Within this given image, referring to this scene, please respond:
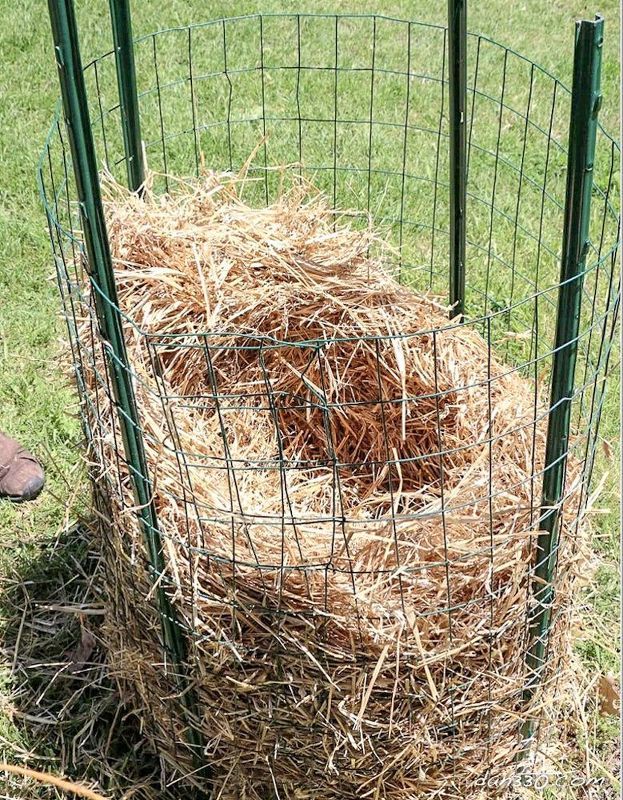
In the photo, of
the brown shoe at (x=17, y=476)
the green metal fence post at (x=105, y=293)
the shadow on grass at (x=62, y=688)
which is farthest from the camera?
the brown shoe at (x=17, y=476)

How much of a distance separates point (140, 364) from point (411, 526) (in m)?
0.60

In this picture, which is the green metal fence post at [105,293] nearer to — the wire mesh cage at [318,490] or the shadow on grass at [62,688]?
the wire mesh cage at [318,490]

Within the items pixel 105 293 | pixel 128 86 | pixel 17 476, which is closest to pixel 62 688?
Answer: pixel 17 476

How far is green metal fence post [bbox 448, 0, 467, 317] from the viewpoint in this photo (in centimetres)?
210

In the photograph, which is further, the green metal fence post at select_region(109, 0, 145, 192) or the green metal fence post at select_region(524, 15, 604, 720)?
the green metal fence post at select_region(109, 0, 145, 192)

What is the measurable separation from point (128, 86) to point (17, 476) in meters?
1.08

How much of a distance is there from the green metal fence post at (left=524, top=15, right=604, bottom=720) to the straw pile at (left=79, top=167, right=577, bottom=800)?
4 centimetres

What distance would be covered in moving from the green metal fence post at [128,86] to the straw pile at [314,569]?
85 millimetres

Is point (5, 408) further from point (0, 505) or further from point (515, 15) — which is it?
point (515, 15)

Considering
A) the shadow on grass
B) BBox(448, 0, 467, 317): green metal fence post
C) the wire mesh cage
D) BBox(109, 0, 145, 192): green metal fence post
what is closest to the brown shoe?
the shadow on grass

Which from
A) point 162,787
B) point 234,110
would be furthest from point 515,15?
point 162,787

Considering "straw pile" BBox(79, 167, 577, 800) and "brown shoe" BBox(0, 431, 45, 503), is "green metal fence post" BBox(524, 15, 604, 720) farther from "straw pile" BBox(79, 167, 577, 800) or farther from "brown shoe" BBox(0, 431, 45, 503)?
"brown shoe" BBox(0, 431, 45, 503)

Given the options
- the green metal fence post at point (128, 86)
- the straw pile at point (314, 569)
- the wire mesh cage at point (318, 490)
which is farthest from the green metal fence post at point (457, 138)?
the green metal fence post at point (128, 86)

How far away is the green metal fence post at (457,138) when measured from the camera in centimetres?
210
